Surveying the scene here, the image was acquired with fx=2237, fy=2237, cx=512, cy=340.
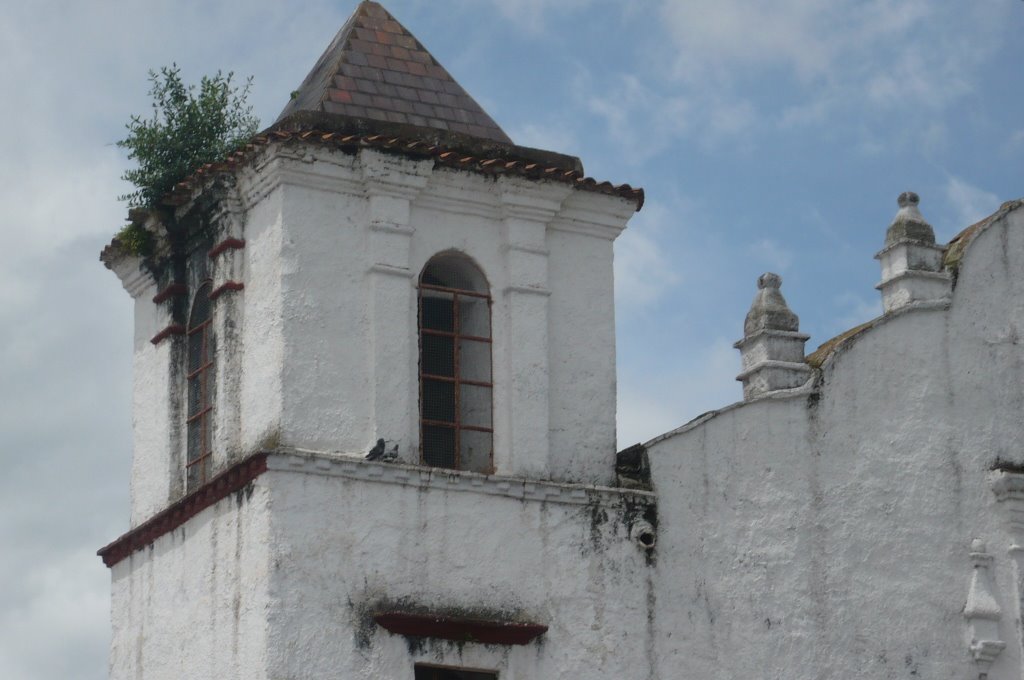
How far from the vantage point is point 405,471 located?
1850 centimetres

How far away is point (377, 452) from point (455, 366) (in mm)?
1452

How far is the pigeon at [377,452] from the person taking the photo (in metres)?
18.5

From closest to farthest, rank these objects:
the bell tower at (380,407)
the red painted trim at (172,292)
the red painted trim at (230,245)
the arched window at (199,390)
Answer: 1. the bell tower at (380,407)
2. the red painted trim at (230,245)
3. the arched window at (199,390)
4. the red painted trim at (172,292)

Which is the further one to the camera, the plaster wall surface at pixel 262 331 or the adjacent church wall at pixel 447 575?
the plaster wall surface at pixel 262 331

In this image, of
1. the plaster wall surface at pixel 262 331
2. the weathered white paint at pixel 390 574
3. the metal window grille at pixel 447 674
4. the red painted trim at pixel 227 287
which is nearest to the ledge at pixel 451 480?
the weathered white paint at pixel 390 574

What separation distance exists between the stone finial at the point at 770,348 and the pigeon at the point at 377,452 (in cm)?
366

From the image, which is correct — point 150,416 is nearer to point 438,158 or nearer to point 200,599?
point 200,599

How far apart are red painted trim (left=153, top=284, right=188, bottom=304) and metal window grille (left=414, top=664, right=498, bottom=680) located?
4.56 m

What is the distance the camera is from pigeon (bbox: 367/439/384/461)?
60.8 feet

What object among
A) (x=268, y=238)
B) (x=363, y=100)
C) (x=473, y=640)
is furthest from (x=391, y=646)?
(x=363, y=100)

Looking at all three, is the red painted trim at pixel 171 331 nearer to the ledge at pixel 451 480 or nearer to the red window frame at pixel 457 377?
the red window frame at pixel 457 377

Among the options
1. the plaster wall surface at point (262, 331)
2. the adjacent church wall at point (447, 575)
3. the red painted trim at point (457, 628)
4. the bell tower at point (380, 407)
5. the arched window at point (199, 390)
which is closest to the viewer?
the adjacent church wall at point (447, 575)

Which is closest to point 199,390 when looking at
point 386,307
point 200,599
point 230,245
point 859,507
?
point 230,245

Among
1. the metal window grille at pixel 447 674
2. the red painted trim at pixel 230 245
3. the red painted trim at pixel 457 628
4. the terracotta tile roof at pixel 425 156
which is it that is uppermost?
the terracotta tile roof at pixel 425 156
